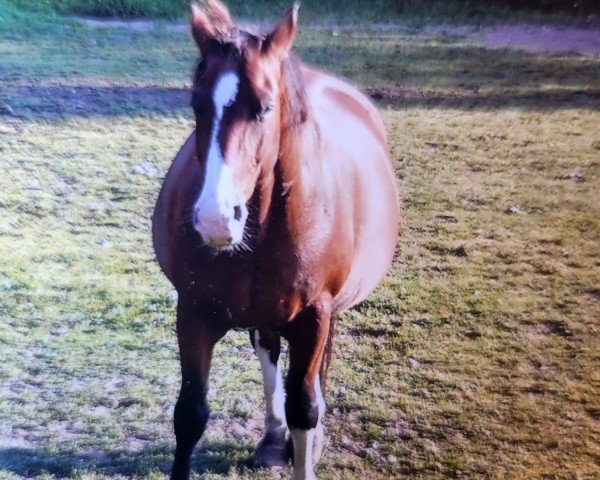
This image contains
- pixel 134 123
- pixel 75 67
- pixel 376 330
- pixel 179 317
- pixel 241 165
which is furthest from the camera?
pixel 134 123

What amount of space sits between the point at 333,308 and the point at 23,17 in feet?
2.91

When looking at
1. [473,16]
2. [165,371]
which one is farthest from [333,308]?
[473,16]

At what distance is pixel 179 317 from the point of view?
2.90 ft

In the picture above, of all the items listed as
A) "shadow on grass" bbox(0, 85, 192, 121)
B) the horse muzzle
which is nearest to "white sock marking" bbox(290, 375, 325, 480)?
the horse muzzle

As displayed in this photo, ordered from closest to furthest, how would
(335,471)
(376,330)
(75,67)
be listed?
(335,471) < (376,330) < (75,67)

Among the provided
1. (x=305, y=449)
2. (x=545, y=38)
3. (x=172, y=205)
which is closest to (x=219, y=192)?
(x=172, y=205)

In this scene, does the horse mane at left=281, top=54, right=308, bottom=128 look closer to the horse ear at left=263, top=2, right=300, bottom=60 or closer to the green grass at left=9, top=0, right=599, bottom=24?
the horse ear at left=263, top=2, right=300, bottom=60

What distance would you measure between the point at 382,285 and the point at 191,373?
78 cm

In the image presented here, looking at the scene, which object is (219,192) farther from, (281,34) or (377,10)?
(377,10)

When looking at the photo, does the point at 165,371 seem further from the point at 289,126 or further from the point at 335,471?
the point at 289,126

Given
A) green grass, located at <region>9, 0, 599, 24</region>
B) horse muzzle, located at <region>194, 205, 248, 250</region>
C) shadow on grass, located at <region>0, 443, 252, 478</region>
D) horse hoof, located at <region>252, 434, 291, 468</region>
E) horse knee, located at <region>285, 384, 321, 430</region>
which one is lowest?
shadow on grass, located at <region>0, 443, 252, 478</region>

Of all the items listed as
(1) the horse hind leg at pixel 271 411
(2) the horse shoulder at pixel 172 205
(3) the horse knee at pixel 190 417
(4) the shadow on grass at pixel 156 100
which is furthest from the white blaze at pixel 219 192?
(4) the shadow on grass at pixel 156 100

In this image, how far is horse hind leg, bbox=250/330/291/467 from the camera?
3.70 feet

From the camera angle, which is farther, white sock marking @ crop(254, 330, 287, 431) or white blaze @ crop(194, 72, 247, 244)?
white sock marking @ crop(254, 330, 287, 431)
